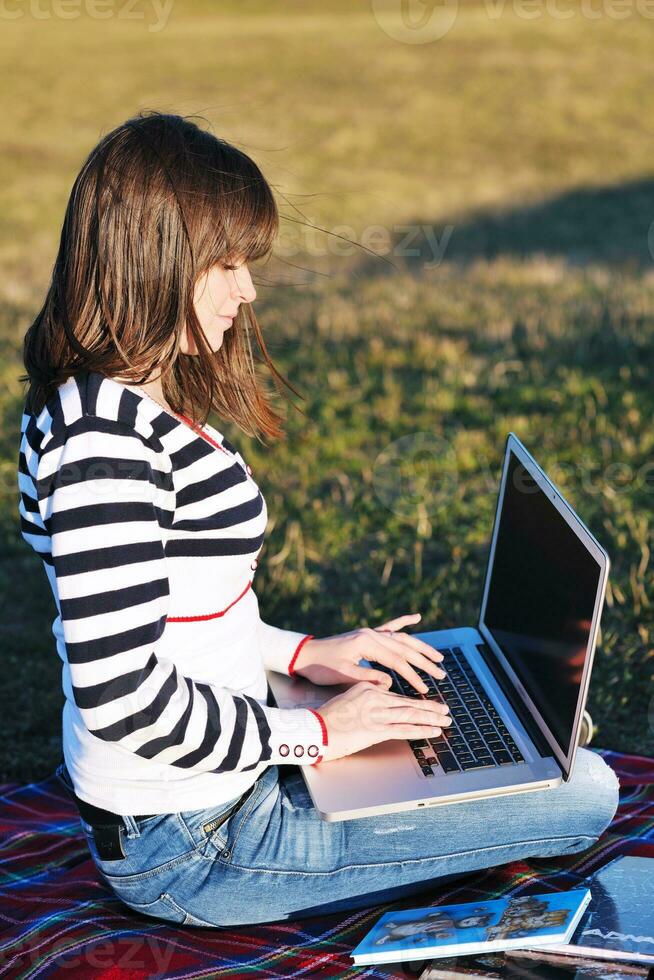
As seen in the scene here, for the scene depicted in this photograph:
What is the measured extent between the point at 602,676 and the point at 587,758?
5.56 feet

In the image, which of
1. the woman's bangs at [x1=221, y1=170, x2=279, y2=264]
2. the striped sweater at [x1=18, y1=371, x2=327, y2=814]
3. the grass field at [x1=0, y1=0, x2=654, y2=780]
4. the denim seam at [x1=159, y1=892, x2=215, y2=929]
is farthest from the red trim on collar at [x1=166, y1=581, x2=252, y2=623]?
the grass field at [x1=0, y1=0, x2=654, y2=780]

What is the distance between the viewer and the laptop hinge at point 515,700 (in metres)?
3.26

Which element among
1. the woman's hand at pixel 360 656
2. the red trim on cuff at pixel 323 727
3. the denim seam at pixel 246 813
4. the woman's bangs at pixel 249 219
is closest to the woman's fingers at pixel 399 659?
the woman's hand at pixel 360 656

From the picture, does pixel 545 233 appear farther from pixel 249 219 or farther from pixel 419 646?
pixel 249 219

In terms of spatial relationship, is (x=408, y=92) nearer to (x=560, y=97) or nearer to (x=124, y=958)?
(x=560, y=97)

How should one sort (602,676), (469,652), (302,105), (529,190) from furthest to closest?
1. (302,105)
2. (529,190)
3. (602,676)
4. (469,652)

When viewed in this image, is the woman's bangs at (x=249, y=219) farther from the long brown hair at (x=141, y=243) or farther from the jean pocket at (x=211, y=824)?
the jean pocket at (x=211, y=824)

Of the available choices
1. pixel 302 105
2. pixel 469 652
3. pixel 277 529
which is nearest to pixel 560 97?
pixel 302 105

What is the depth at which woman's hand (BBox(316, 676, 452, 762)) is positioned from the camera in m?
3.10

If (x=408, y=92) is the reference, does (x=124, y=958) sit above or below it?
below

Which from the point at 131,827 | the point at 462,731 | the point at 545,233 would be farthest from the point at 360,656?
the point at 545,233

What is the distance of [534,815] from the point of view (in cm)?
320

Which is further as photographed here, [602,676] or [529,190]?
[529,190]

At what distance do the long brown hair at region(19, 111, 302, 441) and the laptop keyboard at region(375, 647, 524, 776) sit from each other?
1312 mm
